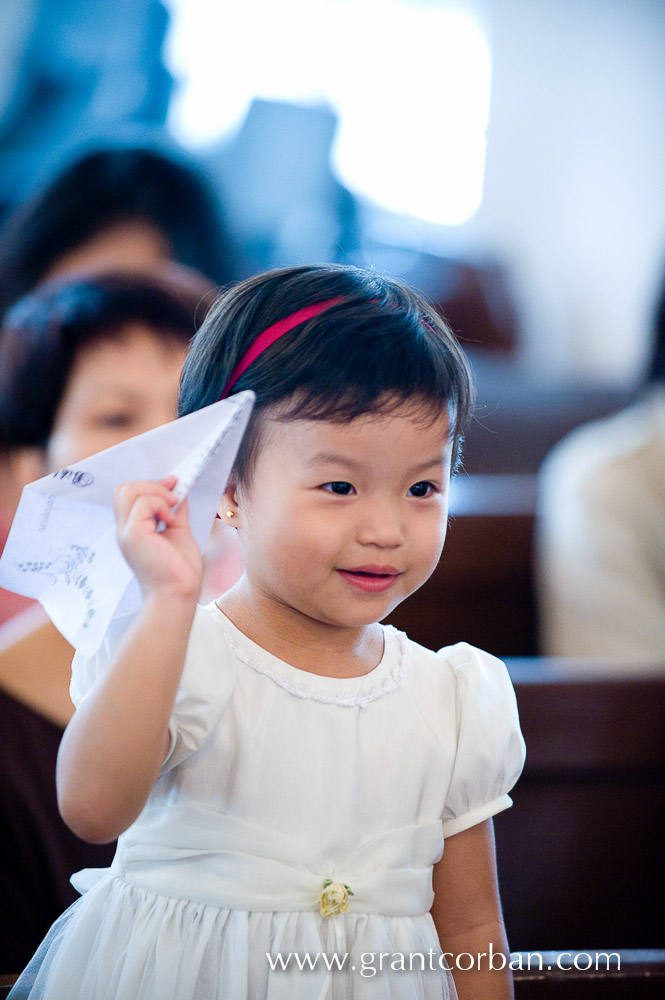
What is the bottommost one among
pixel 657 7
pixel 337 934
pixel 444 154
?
pixel 337 934

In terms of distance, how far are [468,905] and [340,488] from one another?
1.16 feet

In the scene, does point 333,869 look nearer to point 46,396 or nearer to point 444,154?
point 46,396

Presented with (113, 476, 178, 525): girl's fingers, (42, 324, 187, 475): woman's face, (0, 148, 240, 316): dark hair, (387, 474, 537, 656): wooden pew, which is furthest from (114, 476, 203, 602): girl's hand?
(0, 148, 240, 316): dark hair

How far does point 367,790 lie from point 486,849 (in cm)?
13

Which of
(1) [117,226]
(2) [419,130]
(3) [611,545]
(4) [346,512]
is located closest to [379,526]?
(4) [346,512]

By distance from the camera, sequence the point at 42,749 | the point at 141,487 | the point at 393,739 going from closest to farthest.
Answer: the point at 141,487 → the point at 393,739 → the point at 42,749

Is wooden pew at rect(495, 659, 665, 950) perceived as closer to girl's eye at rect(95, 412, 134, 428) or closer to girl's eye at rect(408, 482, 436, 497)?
girl's eye at rect(408, 482, 436, 497)

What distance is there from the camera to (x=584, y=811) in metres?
1.19

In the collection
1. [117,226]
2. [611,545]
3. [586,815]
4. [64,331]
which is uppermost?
[117,226]

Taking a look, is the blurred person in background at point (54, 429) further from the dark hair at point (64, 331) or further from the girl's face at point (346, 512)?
the girl's face at point (346, 512)

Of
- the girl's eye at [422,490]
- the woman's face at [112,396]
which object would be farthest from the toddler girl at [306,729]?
the woman's face at [112,396]

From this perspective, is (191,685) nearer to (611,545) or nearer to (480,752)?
(480,752)

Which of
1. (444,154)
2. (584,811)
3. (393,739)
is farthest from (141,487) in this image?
(444,154)

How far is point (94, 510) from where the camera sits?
2.21 ft
